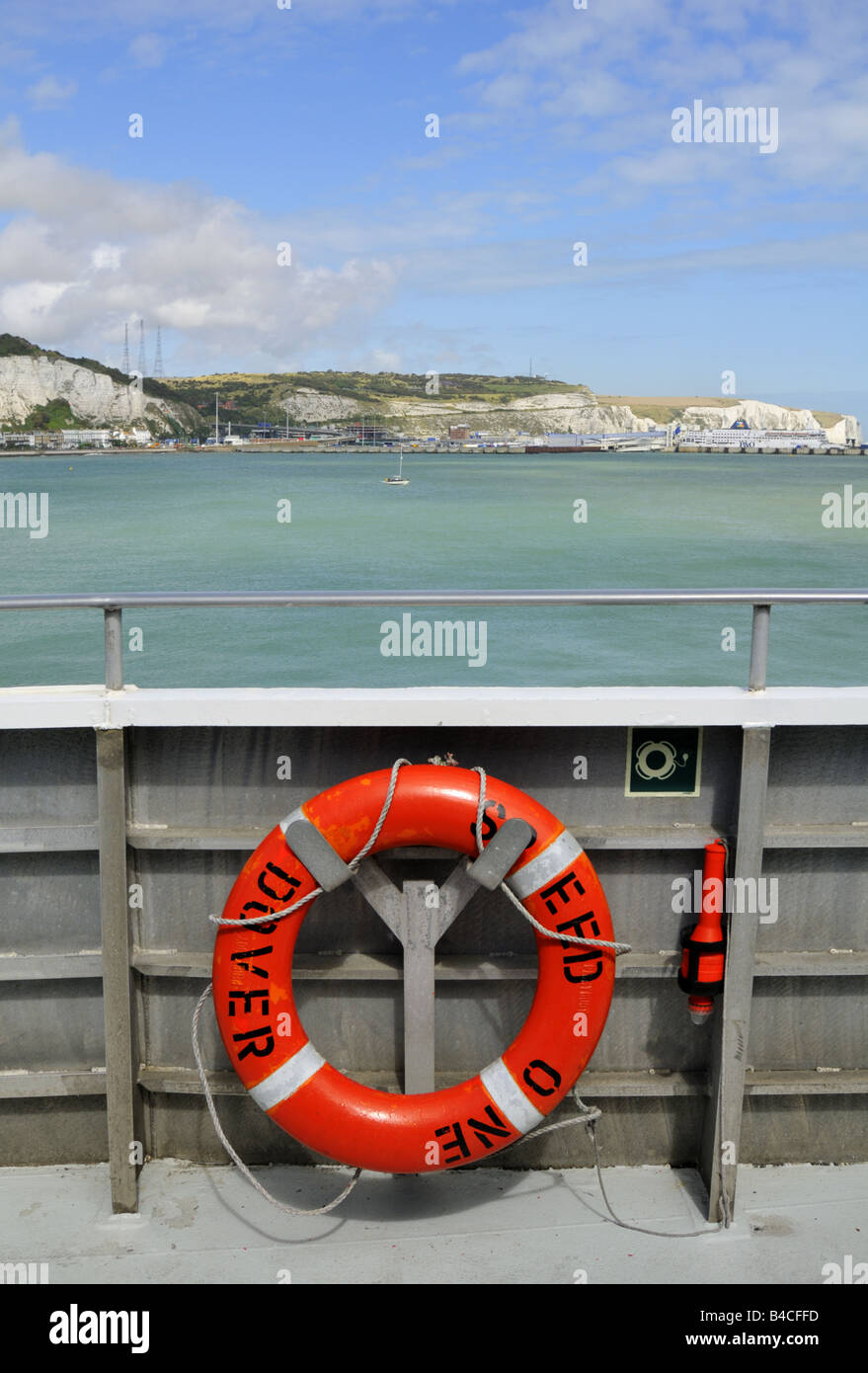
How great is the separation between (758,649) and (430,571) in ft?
82.8

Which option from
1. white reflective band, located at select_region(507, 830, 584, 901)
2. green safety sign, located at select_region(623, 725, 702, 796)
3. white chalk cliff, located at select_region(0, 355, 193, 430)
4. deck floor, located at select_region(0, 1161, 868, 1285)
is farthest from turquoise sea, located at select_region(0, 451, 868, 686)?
white chalk cliff, located at select_region(0, 355, 193, 430)

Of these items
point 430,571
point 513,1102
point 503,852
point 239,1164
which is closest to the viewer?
point 503,852

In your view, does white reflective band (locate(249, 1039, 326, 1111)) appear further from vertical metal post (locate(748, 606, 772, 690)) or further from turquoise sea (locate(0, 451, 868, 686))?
turquoise sea (locate(0, 451, 868, 686))

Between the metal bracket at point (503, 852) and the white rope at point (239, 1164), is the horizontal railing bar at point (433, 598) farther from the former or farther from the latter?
the white rope at point (239, 1164)

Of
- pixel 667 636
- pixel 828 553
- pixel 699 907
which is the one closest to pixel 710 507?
pixel 828 553

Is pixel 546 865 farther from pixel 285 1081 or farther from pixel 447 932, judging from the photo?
pixel 285 1081

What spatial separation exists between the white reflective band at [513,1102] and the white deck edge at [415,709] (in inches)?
36.3

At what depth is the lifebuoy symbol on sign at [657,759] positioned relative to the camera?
10.4 ft

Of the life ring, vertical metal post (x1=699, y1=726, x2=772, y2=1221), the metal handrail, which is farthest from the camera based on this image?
vertical metal post (x1=699, y1=726, x2=772, y2=1221)

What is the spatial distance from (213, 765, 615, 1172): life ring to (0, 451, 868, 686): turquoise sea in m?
2.04

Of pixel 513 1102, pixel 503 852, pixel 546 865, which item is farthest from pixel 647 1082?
pixel 503 852

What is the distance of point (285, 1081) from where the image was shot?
2977 millimetres

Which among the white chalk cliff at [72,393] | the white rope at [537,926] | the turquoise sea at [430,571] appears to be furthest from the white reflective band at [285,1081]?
the white chalk cliff at [72,393]

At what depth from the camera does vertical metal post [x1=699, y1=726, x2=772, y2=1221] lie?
9.95 feet
